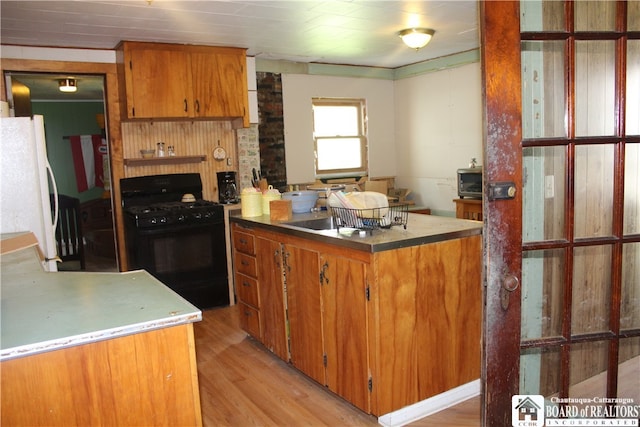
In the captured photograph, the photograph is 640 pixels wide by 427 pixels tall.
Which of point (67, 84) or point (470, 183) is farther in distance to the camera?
point (67, 84)

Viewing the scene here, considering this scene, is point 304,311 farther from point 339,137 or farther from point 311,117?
point 339,137

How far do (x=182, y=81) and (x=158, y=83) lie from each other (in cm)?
22

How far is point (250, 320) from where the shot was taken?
11.7ft

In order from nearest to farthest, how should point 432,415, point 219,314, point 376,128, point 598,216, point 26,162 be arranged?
point 598,216
point 432,415
point 26,162
point 219,314
point 376,128

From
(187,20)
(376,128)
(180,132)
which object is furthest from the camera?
(376,128)

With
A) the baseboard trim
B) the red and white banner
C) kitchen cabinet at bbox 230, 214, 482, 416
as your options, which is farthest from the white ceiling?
the red and white banner

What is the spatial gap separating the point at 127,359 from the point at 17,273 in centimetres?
96

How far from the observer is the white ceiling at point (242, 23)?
3.45 m

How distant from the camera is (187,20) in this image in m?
3.79

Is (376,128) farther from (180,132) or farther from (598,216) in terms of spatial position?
(598,216)

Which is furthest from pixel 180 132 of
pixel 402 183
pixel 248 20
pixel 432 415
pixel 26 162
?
pixel 432 415

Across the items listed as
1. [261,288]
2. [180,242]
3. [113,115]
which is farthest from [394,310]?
[113,115]

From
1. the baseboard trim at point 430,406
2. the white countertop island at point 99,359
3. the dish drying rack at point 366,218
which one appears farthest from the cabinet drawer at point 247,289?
the white countertop island at point 99,359

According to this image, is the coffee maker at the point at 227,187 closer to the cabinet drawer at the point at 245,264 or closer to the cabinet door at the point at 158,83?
the cabinet door at the point at 158,83
